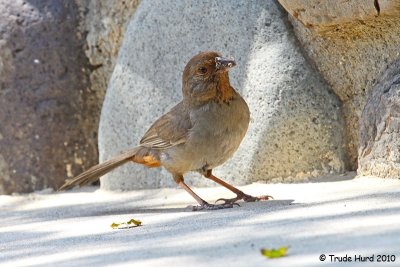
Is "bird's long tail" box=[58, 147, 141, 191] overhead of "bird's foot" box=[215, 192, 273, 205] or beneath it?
overhead

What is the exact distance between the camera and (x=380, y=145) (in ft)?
22.9

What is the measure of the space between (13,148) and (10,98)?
1.54 feet

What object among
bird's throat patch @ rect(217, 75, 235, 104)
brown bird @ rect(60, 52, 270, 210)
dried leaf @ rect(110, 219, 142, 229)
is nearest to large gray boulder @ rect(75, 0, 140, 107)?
brown bird @ rect(60, 52, 270, 210)

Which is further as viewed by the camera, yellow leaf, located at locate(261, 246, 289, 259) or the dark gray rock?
the dark gray rock

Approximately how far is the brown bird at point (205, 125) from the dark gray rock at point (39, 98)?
2.39m

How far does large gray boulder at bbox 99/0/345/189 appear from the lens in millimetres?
7566

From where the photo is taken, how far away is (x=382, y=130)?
699cm

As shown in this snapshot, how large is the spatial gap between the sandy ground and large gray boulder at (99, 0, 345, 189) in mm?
269

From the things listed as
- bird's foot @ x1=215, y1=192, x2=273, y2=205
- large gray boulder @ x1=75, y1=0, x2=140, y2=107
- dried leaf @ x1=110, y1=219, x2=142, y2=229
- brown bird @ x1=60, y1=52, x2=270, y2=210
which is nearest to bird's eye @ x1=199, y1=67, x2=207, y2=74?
brown bird @ x1=60, y1=52, x2=270, y2=210

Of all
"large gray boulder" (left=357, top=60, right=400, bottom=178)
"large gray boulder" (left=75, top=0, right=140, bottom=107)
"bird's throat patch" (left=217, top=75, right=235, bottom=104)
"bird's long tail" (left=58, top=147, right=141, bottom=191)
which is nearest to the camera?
"bird's throat patch" (left=217, top=75, right=235, bottom=104)

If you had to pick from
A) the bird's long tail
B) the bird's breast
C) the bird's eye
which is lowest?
the bird's long tail

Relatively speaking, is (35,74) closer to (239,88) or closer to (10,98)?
(10,98)

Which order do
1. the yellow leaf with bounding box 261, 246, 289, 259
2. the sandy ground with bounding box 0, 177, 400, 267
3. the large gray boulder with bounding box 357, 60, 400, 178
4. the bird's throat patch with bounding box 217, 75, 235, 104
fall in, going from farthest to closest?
the large gray boulder with bounding box 357, 60, 400, 178, the bird's throat patch with bounding box 217, 75, 235, 104, the sandy ground with bounding box 0, 177, 400, 267, the yellow leaf with bounding box 261, 246, 289, 259

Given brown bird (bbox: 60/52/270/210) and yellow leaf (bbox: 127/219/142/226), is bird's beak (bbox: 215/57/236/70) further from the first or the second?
yellow leaf (bbox: 127/219/142/226)
